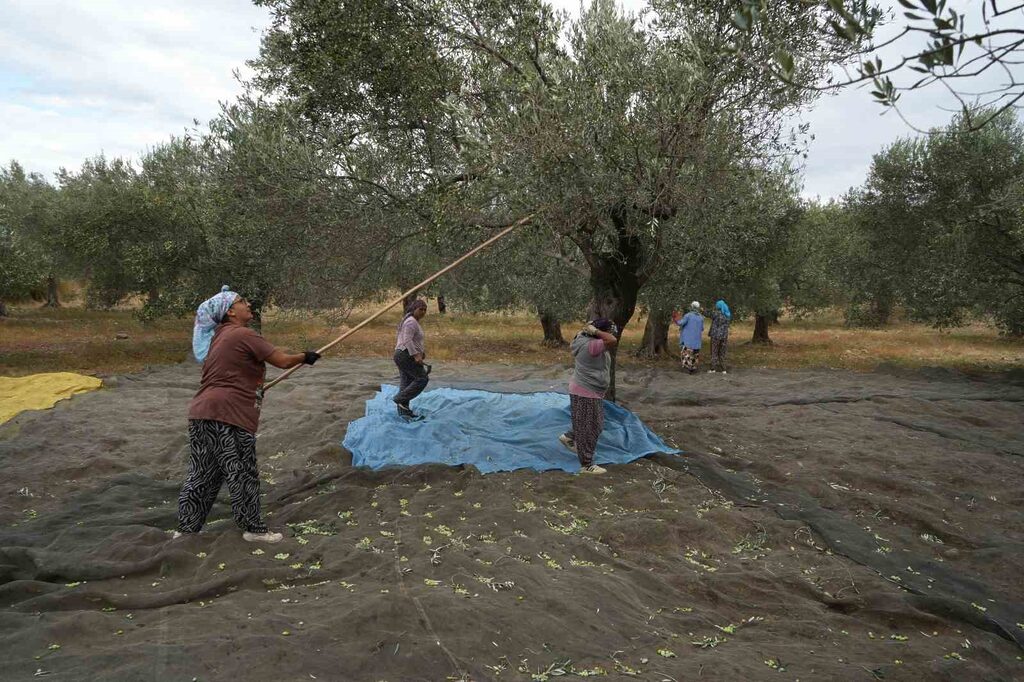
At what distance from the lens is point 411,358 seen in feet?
32.3

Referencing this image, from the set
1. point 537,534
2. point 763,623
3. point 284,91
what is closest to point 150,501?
point 537,534

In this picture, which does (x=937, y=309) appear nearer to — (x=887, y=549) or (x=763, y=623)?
(x=887, y=549)

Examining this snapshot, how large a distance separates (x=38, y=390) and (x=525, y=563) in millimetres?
11120

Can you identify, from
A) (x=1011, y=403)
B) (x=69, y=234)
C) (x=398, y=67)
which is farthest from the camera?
(x=69, y=234)

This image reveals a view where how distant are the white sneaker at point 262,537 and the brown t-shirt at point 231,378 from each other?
2.93 feet

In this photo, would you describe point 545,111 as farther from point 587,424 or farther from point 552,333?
point 552,333

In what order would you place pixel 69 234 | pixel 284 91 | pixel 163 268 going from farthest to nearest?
pixel 69 234, pixel 163 268, pixel 284 91

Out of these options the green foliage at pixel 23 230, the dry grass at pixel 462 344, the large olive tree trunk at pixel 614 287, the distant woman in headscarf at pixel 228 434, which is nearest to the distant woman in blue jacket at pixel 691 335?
the dry grass at pixel 462 344

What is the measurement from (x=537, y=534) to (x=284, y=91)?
347 inches

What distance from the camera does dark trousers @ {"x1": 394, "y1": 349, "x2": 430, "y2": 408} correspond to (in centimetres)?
988

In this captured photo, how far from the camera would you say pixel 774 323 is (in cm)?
3659

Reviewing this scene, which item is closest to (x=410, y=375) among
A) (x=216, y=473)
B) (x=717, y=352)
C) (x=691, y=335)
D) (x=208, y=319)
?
(x=208, y=319)

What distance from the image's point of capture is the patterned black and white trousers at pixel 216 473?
566 cm

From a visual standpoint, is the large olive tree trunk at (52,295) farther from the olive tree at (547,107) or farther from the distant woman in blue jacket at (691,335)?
the distant woman in blue jacket at (691,335)
